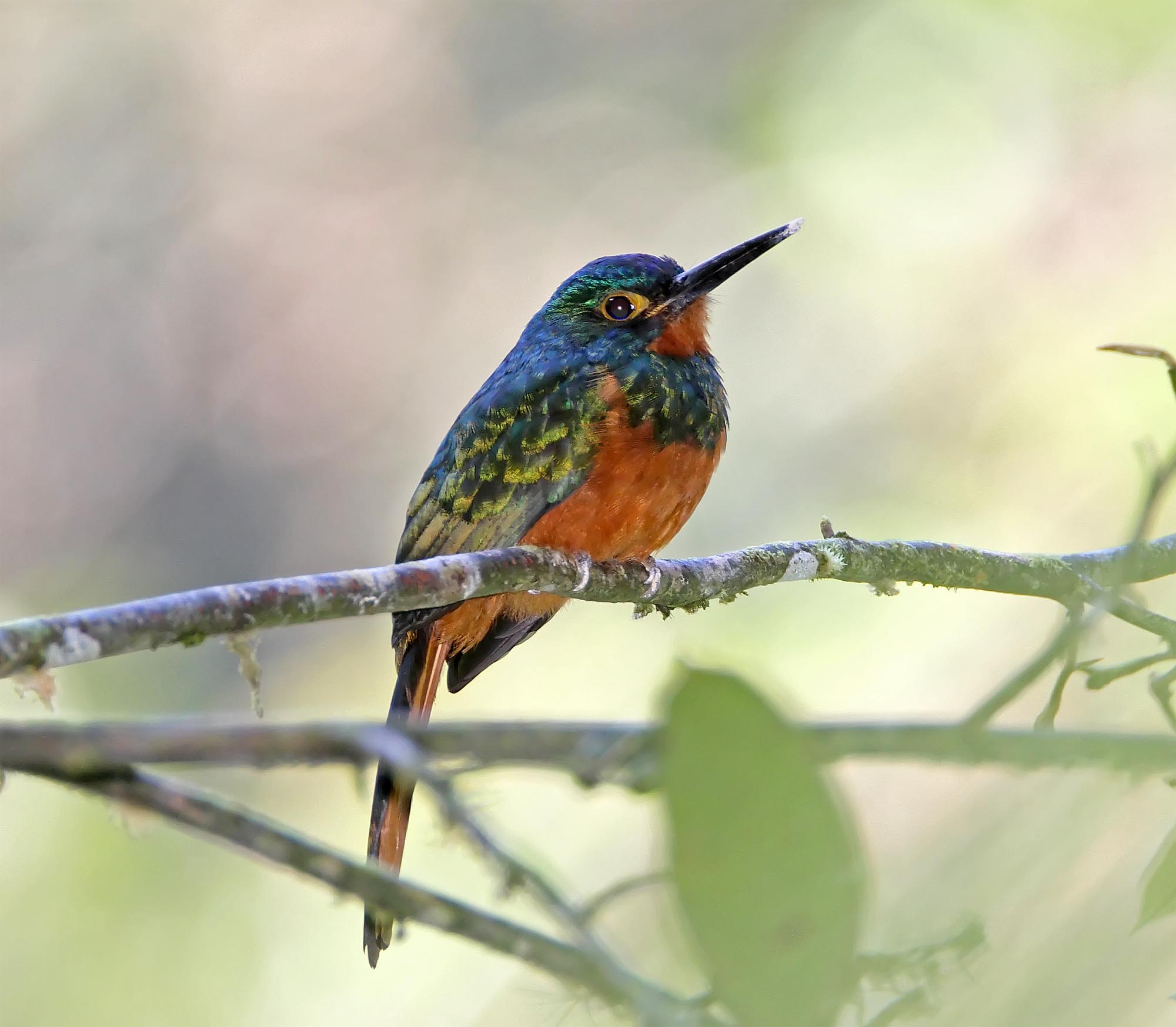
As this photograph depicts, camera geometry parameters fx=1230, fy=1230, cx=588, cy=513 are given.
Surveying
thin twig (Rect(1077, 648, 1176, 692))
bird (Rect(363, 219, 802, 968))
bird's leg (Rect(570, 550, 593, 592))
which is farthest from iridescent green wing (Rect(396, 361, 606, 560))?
thin twig (Rect(1077, 648, 1176, 692))

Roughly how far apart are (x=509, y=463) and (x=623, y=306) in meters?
0.51

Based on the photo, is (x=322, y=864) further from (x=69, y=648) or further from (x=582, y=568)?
(x=582, y=568)

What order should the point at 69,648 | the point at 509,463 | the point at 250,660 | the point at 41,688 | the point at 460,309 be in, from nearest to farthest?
the point at 69,648 → the point at 41,688 → the point at 250,660 → the point at 509,463 → the point at 460,309

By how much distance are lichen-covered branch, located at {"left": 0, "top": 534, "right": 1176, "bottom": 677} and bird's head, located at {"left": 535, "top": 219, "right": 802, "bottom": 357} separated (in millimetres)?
669

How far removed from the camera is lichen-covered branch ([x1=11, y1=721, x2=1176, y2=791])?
1.31ft

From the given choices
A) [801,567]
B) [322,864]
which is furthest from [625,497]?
[322,864]

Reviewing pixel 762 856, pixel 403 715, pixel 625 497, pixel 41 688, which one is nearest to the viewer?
pixel 762 856

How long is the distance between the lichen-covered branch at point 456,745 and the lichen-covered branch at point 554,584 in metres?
0.16

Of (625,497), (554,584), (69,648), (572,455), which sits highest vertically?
(572,455)

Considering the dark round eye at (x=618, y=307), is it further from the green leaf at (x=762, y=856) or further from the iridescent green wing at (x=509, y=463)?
the green leaf at (x=762, y=856)

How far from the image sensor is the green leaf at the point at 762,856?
0.42 metres

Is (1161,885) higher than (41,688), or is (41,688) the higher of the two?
(41,688)

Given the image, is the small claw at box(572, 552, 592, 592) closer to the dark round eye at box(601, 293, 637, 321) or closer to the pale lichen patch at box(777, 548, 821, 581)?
the pale lichen patch at box(777, 548, 821, 581)

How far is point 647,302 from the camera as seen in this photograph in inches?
105
